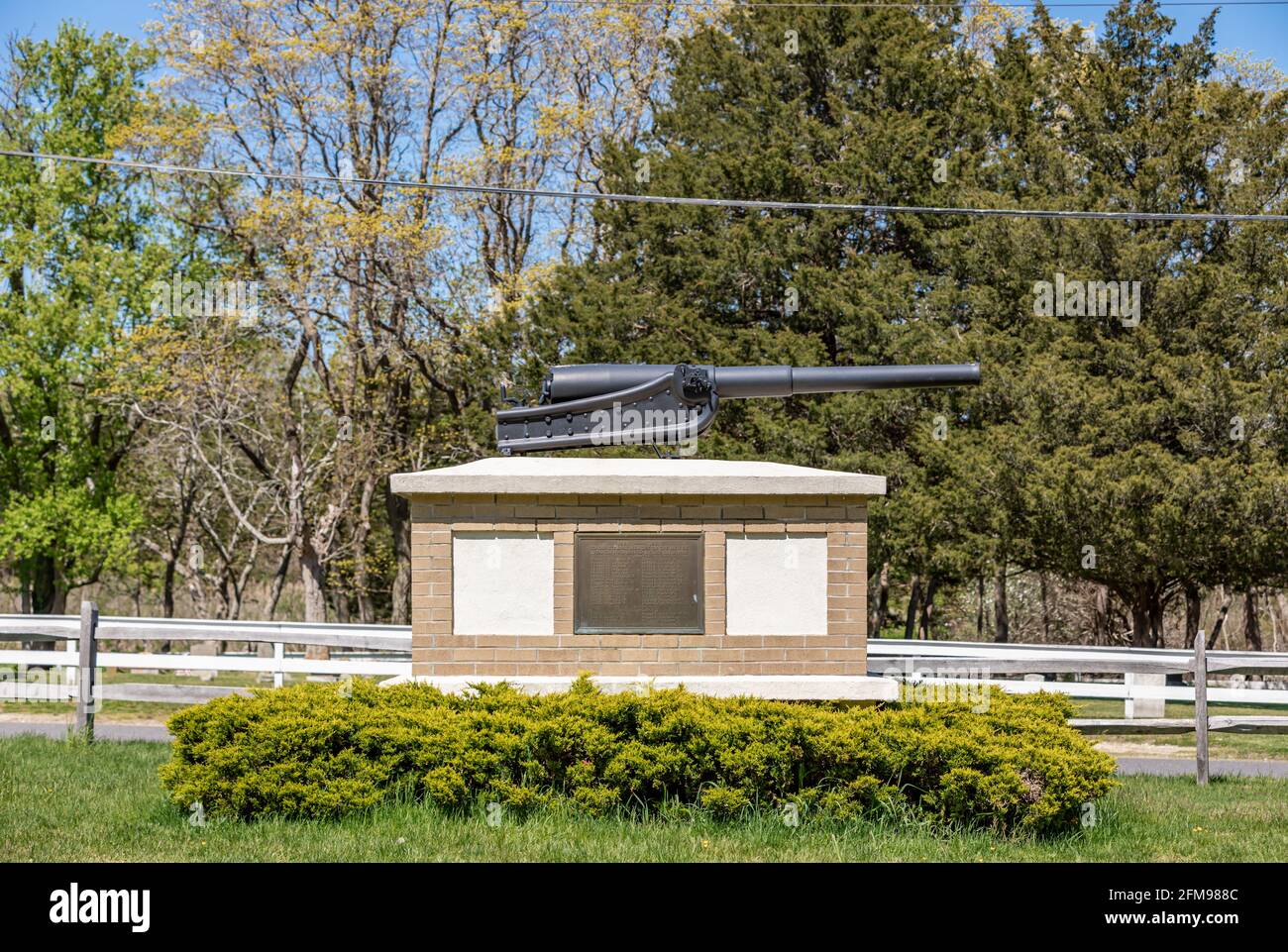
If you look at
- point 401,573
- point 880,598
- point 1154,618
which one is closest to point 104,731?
point 401,573

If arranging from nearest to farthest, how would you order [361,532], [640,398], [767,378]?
[640,398]
[767,378]
[361,532]

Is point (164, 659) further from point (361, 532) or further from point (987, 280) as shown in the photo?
point (987, 280)

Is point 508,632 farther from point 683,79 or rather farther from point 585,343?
point 683,79

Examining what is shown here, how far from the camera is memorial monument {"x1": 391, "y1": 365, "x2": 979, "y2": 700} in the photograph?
9.56 meters

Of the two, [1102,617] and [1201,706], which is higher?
[1201,706]

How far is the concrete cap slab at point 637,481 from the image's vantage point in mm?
9523

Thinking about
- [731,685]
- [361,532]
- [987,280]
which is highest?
[987,280]

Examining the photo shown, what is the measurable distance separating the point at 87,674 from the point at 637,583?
6.99 metres

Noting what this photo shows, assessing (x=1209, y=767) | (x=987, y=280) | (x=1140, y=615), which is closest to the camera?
(x=1209, y=767)

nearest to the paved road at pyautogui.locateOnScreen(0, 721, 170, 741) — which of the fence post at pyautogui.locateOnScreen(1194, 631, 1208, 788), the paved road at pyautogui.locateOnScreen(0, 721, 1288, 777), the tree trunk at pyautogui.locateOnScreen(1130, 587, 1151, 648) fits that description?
the paved road at pyautogui.locateOnScreen(0, 721, 1288, 777)

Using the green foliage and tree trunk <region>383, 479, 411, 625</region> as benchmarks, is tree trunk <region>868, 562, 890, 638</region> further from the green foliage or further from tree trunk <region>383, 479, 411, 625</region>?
tree trunk <region>383, 479, 411, 625</region>

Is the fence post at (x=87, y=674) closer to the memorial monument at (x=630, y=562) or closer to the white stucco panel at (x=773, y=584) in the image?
the memorial monument at (x=630, y=562)

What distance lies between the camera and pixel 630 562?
9.73m

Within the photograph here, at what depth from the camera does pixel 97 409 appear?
30.5 meters
